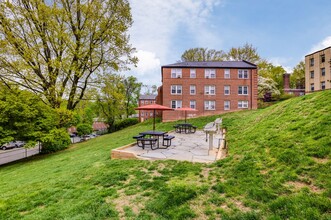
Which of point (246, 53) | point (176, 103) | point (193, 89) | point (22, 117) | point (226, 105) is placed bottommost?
point (22, 117)

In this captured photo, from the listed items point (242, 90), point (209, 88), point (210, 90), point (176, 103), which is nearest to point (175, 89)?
point (176, 103)

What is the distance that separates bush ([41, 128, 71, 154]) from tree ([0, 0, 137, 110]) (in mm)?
2675

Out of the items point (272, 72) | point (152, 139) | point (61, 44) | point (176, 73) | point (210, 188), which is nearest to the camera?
point (210, 188)

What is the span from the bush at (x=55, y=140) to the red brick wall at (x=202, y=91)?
13503 mm

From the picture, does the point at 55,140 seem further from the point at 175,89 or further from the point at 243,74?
the point at 243,74

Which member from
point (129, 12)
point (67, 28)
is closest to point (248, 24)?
point (129, 12)

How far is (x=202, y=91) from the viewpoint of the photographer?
25.9 metres

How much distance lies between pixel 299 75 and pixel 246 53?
63.2ft

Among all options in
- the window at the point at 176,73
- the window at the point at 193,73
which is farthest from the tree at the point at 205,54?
the window at the point at 176,73

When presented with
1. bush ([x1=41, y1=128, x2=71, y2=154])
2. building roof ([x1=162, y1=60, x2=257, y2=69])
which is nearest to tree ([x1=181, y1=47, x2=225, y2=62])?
building roof ([x1=162, y1=60, x2=257, y2=69])

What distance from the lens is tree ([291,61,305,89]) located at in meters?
44.5

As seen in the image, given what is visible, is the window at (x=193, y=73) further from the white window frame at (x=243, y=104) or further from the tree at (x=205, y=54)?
the tree at (x=205, y=54)

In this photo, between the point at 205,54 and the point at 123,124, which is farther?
the point at 205,54

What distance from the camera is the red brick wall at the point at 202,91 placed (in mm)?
25609
